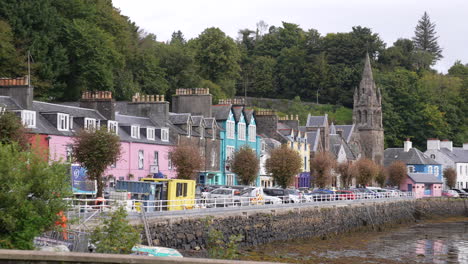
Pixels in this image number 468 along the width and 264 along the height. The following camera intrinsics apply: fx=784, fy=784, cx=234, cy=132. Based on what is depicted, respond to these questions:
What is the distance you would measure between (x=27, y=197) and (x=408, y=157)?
99076 mm

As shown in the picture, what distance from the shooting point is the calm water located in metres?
41.6

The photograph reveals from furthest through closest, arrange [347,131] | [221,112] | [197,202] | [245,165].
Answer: [347,131], [221,112], [245,165], [197,202]

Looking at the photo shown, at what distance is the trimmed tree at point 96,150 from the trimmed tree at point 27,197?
18.4 m

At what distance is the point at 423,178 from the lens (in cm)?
Result: 10969

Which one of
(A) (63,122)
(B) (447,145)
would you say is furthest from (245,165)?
(B) (447,145)

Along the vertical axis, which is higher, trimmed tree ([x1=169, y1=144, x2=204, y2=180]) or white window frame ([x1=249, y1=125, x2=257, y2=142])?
white window frame ([x1=249, y1=125, x2=257, y2=142])

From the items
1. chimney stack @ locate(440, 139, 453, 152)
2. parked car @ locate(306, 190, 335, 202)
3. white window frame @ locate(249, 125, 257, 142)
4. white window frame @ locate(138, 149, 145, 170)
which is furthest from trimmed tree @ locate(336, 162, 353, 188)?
white window frame @ locate(138, 149, 145, 170)

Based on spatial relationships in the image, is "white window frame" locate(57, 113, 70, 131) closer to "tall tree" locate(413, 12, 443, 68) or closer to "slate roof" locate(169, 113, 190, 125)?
"slate roof" locate(169, 113, 190, 125)

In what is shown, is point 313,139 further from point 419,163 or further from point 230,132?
point 419,163

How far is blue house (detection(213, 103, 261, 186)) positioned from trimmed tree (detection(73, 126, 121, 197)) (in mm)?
24355

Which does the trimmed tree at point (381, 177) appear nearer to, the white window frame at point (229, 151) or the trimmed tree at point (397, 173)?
the trimmed tree at point (397, 173)

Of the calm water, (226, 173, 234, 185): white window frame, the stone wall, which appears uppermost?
(226, 173, 234, 185): white window frame

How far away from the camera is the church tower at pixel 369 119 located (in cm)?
11982

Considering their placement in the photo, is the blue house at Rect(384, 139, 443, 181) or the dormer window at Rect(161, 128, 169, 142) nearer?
the dormer window at Rect(161, 128, 169, 142)
